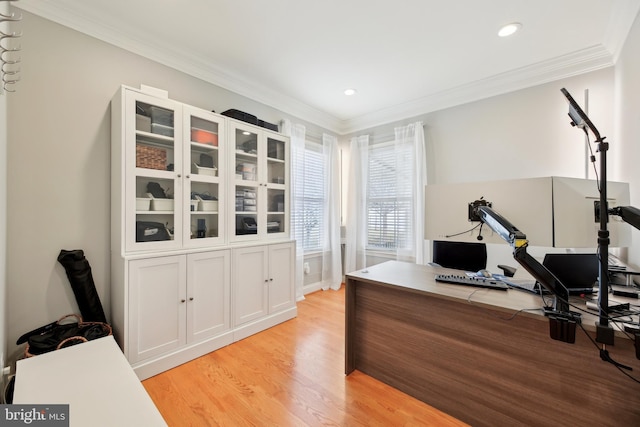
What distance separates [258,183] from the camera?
9.41 feet

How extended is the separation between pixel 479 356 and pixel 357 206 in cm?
288

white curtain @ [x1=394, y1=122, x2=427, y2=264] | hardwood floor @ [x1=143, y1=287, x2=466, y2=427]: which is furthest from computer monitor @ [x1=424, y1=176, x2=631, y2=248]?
white curtain @ [x1=394, y1=122, x2=427, y2=264]

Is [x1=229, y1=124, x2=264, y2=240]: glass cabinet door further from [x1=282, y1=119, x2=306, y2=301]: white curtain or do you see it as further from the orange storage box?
[x1=282, y1=119, x2=306, y2=301]: white curtain

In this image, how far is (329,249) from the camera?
13.9 ft

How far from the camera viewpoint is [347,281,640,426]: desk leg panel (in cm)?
122

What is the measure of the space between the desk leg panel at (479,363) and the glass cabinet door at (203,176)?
1504 mm

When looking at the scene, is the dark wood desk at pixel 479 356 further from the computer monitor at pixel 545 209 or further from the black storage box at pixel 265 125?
the black storage box at pixel 265 125

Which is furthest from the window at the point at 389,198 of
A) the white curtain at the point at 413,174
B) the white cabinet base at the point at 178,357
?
the white cabinet base at the point at 178,357

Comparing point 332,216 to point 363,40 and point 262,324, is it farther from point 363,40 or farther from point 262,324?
point 363,40

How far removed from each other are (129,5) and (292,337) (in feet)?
10.4

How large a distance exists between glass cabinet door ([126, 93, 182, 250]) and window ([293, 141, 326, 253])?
1.73 meters

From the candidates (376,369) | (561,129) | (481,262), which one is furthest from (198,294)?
(561,129)

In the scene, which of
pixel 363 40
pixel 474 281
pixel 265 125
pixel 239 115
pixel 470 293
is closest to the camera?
pixel 470 293

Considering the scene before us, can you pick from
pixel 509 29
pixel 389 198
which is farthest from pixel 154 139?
pixel 509 29
